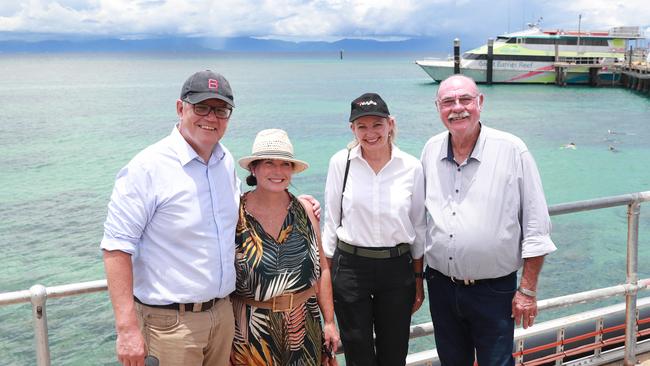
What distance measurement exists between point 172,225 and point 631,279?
106 inches

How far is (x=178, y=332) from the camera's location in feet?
8.23

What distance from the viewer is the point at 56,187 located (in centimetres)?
1992

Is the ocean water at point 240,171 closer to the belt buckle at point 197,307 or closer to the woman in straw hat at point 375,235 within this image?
the woman in straw hat at point 375,235

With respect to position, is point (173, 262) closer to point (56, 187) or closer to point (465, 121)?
point (465, 121)

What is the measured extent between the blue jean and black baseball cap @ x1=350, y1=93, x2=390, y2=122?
83cm

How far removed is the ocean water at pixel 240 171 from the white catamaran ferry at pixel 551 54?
A: 180 cm

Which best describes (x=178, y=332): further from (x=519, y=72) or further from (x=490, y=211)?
(x=519, y=72)

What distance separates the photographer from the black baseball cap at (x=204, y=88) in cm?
253

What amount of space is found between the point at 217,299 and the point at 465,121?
139 centimetres

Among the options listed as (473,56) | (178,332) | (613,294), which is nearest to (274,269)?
(178,332)

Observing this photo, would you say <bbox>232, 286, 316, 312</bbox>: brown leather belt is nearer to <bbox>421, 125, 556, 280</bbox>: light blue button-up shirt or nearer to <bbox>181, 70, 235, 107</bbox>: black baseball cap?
<bbox>421, 125, 556, 280</bbox>: light blue button-up shirt

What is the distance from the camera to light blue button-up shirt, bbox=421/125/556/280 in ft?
9.38

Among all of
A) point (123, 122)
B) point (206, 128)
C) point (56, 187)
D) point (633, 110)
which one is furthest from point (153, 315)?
point (633, 110)

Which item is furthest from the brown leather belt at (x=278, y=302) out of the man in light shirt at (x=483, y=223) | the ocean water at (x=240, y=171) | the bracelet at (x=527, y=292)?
the ocean water at (x=240, y=171)
